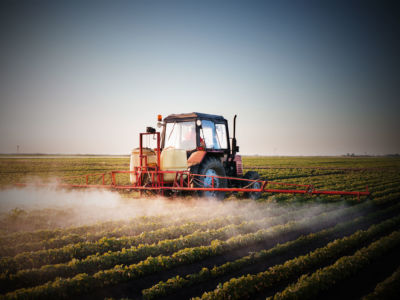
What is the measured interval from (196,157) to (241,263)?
14.2 feet

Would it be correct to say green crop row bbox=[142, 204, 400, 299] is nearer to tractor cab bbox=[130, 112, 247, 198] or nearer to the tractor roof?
tractor cab bbox=[130, 112, 247, 198]

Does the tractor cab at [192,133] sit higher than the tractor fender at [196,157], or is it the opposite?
the tractor cab at [192,133]

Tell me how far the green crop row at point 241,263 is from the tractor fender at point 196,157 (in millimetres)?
3672

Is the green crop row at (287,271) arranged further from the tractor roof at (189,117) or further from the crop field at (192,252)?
the tractor roof at (189,117)

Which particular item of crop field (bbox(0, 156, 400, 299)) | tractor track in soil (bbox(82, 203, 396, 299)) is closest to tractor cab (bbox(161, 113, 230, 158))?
crop field (bbox(0, 156, 400, 299))

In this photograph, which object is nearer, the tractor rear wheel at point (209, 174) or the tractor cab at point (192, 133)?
the tractor rear wheel at point (209, 174)

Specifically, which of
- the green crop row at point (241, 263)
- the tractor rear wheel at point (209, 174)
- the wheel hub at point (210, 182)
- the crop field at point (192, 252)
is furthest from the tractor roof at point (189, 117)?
the green crop row at point (241, 263)

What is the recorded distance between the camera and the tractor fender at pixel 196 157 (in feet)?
27.0

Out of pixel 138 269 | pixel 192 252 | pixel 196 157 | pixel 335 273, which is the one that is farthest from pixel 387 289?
pixel 196 157

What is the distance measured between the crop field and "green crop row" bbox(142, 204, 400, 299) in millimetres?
16

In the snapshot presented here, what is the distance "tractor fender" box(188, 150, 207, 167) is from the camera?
8.23 metres

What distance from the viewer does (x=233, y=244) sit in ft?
17.3

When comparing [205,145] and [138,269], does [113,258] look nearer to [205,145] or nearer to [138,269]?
[138,269]

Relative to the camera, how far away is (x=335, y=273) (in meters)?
4.08
